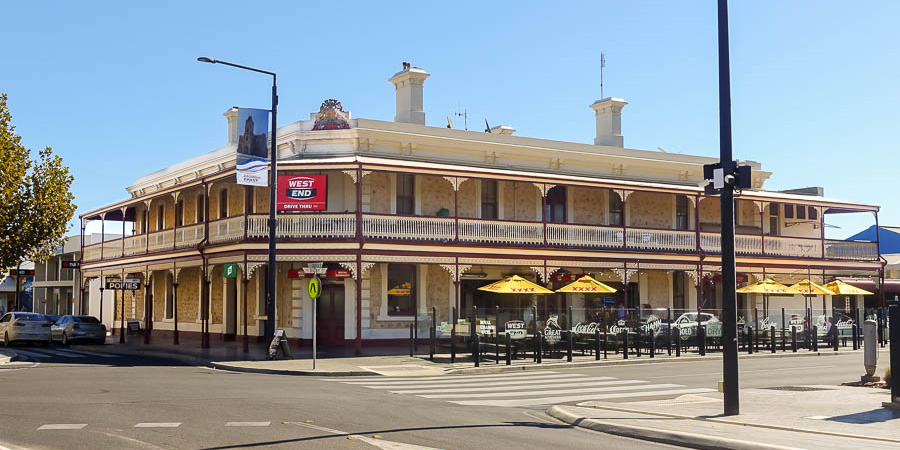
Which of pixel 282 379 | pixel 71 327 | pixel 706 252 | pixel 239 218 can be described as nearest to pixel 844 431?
pixel 282 379

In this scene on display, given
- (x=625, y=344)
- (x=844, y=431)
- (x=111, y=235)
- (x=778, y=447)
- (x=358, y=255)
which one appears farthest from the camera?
(x=111, y=235)

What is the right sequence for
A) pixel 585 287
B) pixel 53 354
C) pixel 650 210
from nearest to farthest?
pixel 53 354, pixel 585 287, pixel 650 210

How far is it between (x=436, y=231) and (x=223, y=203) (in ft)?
33.1

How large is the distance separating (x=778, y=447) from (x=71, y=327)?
32.4 metres

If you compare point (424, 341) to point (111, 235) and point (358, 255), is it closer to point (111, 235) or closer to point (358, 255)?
point (358, 255)

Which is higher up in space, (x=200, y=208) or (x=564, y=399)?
(x=200, y=208)

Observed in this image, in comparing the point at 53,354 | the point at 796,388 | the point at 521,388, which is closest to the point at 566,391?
the point at 521,388

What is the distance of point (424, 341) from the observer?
101 feet

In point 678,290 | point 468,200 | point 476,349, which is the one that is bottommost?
point 476,349

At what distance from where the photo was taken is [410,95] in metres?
36.4

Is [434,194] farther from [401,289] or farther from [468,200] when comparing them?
[401,289]

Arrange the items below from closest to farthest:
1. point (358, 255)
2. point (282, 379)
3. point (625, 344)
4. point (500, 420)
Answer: point (500, 420)
point (282, 379)
point (625, 344)
point (358, 255)

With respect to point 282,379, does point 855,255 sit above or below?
above

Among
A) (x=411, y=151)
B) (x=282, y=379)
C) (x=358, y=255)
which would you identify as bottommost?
(x=282, y=379)
